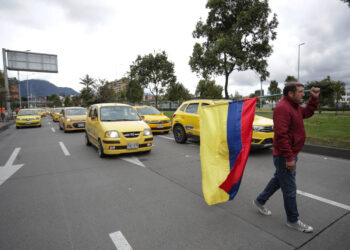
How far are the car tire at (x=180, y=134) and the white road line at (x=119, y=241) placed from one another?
20.5 ft

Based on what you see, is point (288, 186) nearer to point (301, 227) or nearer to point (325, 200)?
point (301, 227)

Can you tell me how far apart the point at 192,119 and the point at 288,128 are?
587 cm

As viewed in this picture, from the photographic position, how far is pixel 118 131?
6.36 metres

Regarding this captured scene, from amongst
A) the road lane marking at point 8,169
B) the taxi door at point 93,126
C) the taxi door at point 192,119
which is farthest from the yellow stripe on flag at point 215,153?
the taxi door at point 192,119

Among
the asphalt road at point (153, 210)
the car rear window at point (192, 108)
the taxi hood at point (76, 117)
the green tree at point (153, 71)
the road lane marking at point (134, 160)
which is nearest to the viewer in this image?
the asphalt road at point (153, 210)

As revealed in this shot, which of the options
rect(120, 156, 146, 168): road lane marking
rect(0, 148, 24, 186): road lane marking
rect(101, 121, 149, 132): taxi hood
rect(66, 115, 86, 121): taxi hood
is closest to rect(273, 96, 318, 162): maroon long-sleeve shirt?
rect(120, 156, 146, 168): road lane marking

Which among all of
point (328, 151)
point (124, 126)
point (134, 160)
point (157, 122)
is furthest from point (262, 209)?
point (157, 122)

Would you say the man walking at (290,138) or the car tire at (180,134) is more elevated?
the man walking at (290,138)

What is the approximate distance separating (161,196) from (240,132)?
1.85 meters

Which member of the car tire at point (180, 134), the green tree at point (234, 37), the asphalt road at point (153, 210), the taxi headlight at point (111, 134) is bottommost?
the asphalt road at point (153, 210)

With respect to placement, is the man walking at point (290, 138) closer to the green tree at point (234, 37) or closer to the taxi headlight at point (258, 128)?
the taxi headlight at point (258, 128)

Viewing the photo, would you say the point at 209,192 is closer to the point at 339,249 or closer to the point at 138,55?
the point at 339,249

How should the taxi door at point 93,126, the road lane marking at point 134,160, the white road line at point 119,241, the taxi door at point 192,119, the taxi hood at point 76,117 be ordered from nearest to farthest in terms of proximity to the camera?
the white road line at point 119,241, the road lane marking at point 134,160, the taxi door at point 93,126, the taxi door at point 192,119, the taxi hood at point 76,117

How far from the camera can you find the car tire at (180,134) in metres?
8.84
